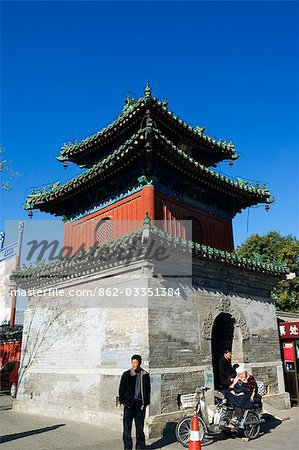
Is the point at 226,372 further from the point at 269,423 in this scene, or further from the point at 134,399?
the point at 134,399

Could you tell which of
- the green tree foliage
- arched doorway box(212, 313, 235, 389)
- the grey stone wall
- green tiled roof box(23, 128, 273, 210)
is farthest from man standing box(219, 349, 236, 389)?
the green tree foliage

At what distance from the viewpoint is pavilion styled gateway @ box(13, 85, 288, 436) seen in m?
10.2

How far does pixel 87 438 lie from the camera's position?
8742mm

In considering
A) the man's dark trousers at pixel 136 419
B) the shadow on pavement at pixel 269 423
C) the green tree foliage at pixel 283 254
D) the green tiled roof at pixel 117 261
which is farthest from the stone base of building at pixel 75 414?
the green tree foliage at pixel 283 254

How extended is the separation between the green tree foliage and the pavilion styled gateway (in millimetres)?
14824

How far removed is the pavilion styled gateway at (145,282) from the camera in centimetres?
1025

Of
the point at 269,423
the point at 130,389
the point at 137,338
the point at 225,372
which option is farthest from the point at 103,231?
the point at 269,423

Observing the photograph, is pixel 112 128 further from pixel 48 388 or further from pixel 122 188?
pixel 48 388

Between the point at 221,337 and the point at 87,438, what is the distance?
607 centimetres

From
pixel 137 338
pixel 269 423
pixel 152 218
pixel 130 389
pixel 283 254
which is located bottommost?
pixel 269 423

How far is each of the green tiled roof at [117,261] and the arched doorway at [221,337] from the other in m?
1.91

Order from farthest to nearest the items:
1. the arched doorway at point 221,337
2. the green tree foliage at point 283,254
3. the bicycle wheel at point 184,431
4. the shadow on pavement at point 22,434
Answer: the green tree foliage at point 283,254, the arched doorway at point 221,337, the shadow on pavement at point 22,434, the bicycle wheel at point 184,431

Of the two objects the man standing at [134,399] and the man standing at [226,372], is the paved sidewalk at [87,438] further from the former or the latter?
the man standing at [226,372]

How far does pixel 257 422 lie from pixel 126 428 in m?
3.45
